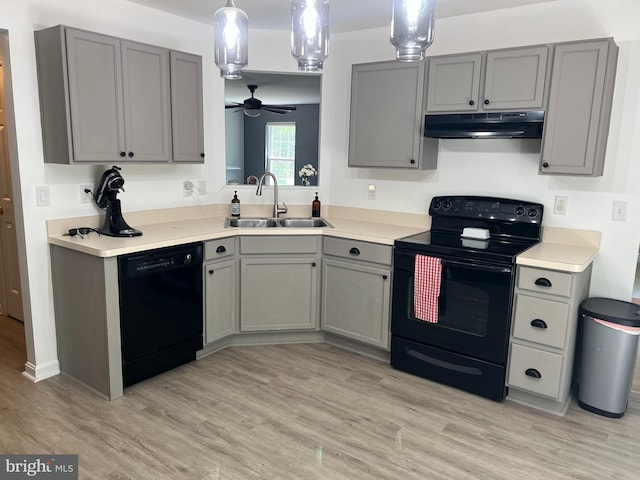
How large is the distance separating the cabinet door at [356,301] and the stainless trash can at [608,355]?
3.90 ft

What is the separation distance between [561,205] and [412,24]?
2.20 m

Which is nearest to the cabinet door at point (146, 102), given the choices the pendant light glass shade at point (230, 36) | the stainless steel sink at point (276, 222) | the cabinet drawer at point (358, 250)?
the stainless steel sink at point (276, 222)

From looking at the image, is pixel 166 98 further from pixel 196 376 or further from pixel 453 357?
pixel 453 357

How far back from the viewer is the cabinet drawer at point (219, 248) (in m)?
3.17

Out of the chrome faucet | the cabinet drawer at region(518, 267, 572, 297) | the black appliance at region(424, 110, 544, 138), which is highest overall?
the black appliance at region(424, 110, 544, 138)

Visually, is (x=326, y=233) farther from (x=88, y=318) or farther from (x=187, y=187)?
(x=88, y=318)

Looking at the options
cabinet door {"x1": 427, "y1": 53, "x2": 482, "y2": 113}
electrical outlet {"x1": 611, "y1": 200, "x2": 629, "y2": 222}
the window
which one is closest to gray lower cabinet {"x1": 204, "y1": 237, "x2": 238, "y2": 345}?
cabinet door {"x1": 427, "y1": 53, "x2": 482, "y2": 113}

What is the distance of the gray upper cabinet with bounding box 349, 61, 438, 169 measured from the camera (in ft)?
10.6

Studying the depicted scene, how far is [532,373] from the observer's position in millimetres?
2701

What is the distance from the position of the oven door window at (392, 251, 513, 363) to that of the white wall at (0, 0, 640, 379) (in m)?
0.70

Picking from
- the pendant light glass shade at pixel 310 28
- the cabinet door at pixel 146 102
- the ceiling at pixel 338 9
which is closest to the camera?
the pendant light glass shade at pixel 310 28

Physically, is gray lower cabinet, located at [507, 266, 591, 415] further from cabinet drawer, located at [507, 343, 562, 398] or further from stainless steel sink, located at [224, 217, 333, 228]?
stainless steel sink, located at [224, 217, 333, 228]

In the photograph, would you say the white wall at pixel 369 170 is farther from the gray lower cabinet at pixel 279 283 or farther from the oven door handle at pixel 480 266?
the gray lower cabinet at pixel 279 283

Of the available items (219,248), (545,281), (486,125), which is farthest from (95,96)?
(545,281)
